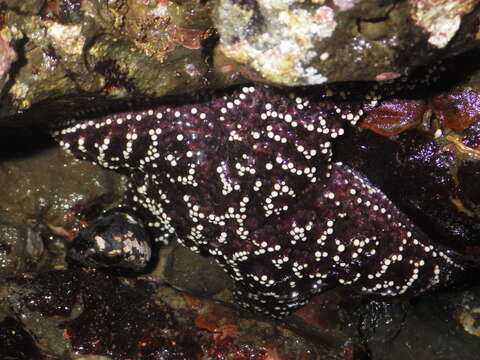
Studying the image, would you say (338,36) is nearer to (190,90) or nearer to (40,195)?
(190,90)

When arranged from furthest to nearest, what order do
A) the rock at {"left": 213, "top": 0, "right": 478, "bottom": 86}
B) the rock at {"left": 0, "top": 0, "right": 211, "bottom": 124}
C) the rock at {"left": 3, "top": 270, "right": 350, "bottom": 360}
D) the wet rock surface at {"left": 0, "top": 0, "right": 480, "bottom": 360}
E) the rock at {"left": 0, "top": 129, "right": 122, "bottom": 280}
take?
1. the rock at {"left": 0, "top": 129, "right": 122, "bottom": 280}
2. the rock at {"left": 3, "top": 270, "right": 350, "bottom": 360}
3. the rock at {"left": 0, "top": 0, "right": 211, "bottom": 124}
4. the wet rock surface at {"left": 0, "top": 0, "right": 480, "bottom": 360}
5. the rock at {"left": 213, "top": 0, "right": 478, "bottom": 86}

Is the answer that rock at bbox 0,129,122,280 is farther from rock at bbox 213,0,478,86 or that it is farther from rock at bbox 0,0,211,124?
rock at bbox 213,0,478,86

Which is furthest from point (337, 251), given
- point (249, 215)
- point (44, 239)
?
point (44, 239)

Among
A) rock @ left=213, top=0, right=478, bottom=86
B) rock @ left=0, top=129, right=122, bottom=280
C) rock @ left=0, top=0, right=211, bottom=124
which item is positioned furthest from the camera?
rock @ left=0, top=129, right=122, bottom=280

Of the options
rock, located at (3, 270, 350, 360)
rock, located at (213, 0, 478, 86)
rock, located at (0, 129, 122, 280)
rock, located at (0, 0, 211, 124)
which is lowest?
rock, located at (3, 270, 350, 360)

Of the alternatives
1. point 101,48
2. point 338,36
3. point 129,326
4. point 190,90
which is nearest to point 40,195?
point 129,326

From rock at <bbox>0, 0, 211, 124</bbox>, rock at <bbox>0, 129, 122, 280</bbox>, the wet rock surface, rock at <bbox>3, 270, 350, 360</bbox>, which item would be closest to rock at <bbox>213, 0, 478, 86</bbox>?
the wet rock surface

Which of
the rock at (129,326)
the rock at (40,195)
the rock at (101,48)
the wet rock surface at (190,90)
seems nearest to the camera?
A: the wet rock surface at (190,90)

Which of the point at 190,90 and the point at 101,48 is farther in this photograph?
the point at 190,90

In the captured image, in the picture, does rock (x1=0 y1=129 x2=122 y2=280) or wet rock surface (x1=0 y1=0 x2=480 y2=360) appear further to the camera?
rock (x1=0 y1=129 x2=122 y2=280)

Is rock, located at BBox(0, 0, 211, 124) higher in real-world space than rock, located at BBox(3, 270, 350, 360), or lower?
higher

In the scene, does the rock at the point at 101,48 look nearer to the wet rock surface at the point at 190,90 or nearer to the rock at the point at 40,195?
the wet rock surface at the point at 190,90

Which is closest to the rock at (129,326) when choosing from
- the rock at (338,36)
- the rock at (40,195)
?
the rock at (40,195)
